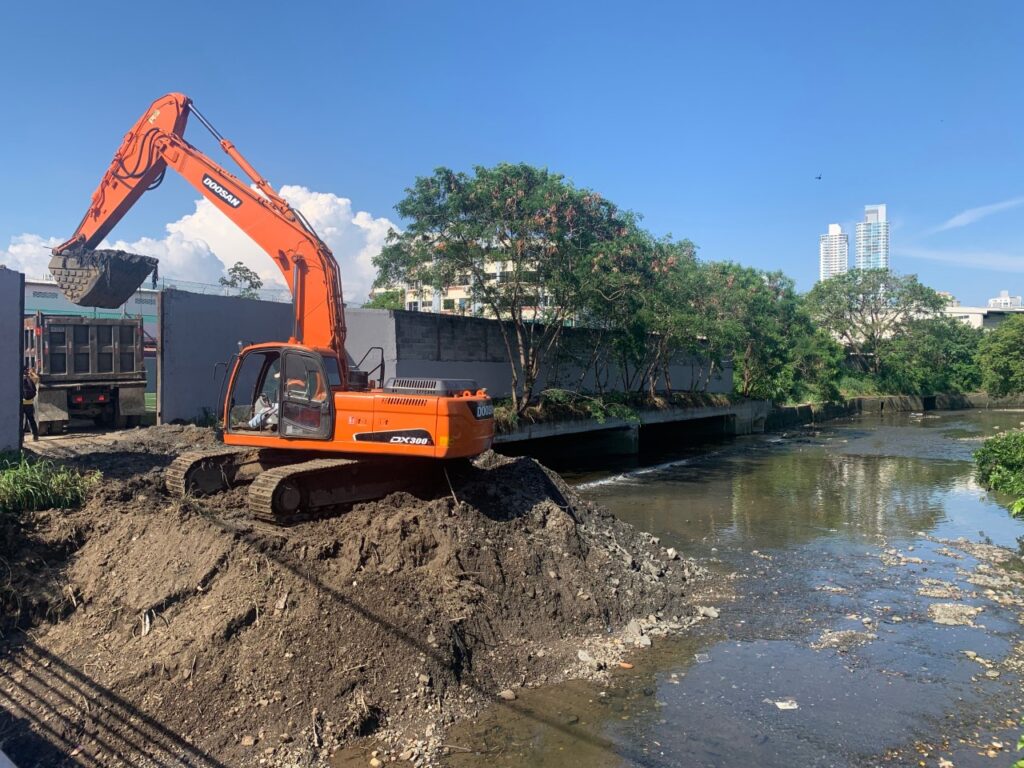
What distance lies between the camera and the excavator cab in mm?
8156

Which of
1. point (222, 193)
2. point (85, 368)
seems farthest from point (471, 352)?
point (222, 193)

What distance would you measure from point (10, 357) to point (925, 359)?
50.9m

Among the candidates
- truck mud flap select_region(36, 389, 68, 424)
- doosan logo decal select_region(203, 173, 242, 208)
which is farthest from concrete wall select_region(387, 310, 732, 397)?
doosan logo decal select_region(203, 173, 242, 208)

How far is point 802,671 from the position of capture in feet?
21.9

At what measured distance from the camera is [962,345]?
5038 centimetres

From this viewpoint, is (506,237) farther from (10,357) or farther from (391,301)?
(391,301)

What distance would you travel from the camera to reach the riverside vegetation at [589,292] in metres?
16.9

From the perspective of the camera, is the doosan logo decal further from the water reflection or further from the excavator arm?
the water reflection

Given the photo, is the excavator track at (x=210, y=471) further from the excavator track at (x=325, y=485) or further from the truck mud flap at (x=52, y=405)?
the truck mud flap at (x=52, y=405)

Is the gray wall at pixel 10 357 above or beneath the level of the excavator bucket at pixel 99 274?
beneath

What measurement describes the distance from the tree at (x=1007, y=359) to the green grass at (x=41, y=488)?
34.6 meters

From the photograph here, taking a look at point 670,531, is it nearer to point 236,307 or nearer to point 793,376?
point 236,307

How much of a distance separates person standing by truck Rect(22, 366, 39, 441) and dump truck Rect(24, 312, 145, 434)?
124mm

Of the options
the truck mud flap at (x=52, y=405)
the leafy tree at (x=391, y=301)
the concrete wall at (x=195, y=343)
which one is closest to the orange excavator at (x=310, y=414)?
the concrete wall at (x=195, y=343)
